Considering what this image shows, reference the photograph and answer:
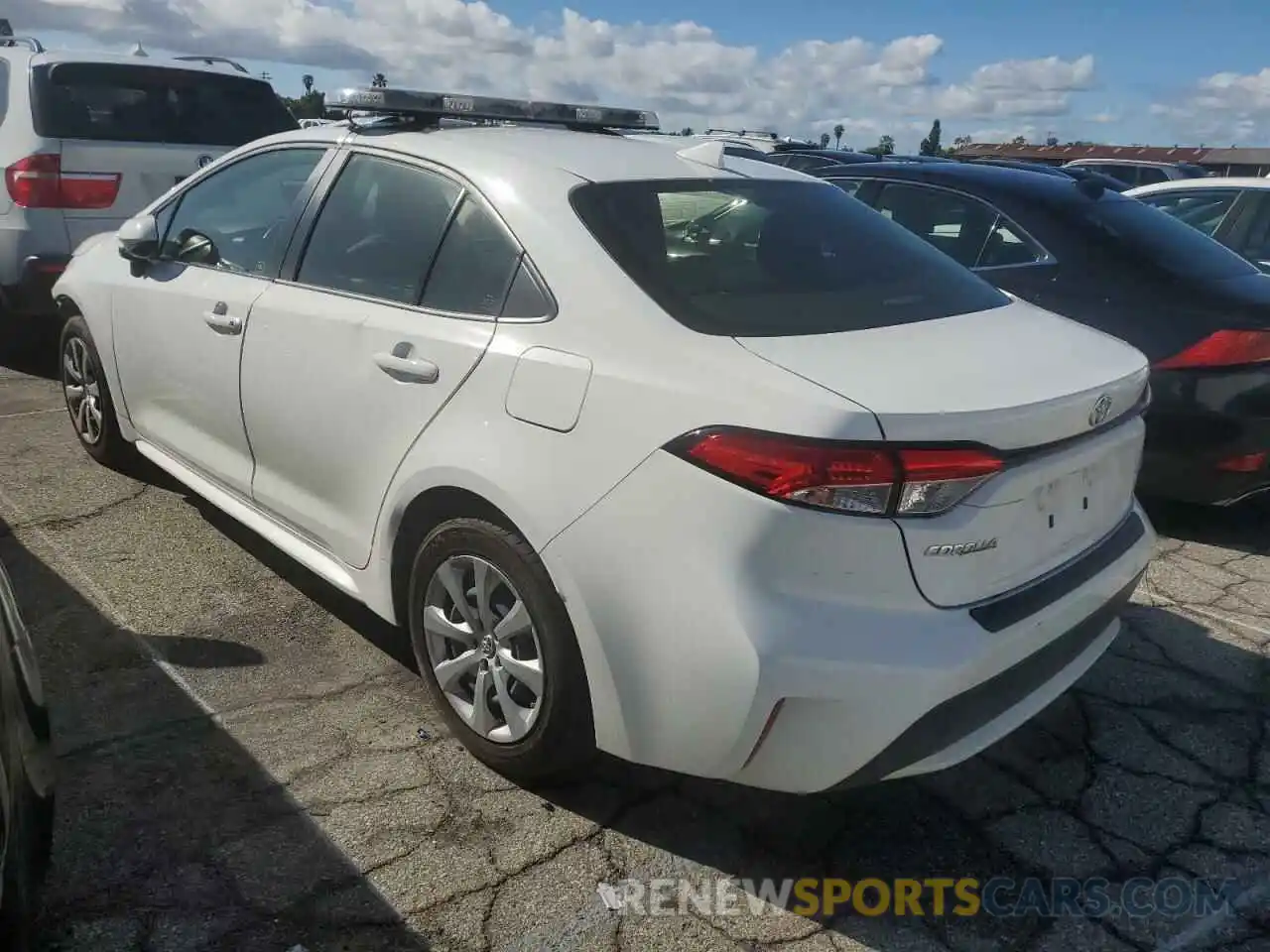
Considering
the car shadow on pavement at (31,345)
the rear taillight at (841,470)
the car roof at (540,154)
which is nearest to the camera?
the rear taillight at (841,470)

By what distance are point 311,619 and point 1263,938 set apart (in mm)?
2830

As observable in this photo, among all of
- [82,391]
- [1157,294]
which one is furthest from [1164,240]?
[82,391]

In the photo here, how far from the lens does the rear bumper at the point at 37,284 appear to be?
19.7ft

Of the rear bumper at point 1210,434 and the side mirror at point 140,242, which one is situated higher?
the side mirror at point 140,242

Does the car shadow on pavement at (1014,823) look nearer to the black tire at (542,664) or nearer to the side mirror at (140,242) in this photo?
the black tire at (542,664)

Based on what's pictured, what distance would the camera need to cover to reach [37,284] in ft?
19.8

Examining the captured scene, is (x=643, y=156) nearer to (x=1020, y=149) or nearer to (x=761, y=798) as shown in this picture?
(x=761, y=798)

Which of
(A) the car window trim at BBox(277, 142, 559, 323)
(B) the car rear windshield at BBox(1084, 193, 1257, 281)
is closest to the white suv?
(A) the car window trim at BBox(277, 142, 559, 323)

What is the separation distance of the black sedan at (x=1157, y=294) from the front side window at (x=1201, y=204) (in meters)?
2.28

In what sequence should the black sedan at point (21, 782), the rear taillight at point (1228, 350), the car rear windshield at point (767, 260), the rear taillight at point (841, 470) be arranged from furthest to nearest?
the rear taillight at point (1228, 350), the car rear windshield at point (767, 260), the rear taillight at point (841, 470), the black sedan at point (21, 782)

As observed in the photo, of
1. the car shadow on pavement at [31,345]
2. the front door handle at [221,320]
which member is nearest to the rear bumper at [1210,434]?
the front door handle at [221,320]

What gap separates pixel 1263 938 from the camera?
7.88ft

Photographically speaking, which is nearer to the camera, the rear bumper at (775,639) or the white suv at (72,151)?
the rear bumper at (775,639)

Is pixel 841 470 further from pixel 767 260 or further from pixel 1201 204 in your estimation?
pixel 1201 204
